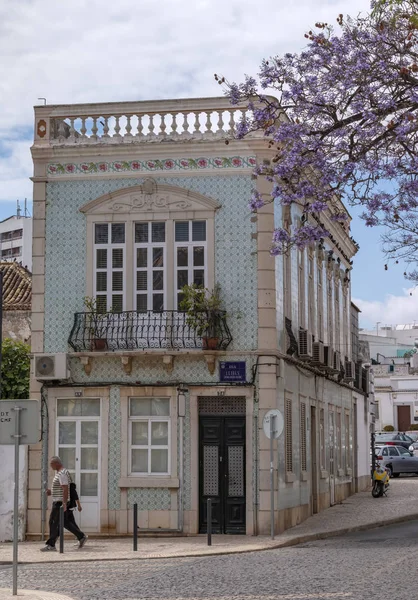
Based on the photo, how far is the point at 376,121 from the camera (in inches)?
604

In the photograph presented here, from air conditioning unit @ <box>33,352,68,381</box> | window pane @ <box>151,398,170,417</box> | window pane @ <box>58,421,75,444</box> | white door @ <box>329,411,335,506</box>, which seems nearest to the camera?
air conditioning unit @ <box>33,352,68,381</box>

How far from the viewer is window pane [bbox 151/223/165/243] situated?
23750 millimetres

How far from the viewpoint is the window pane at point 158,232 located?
77.9 feet

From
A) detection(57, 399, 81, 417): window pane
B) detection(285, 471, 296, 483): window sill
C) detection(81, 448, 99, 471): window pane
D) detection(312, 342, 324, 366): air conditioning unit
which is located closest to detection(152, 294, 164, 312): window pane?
detection(57, 399, 81, 417): window pane

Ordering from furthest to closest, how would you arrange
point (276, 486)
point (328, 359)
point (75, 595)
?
point (328, 359)
point (276, 486)
point (75, 595)

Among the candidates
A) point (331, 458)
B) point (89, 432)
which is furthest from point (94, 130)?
point (331, 458)

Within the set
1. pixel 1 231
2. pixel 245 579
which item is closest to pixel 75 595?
pixel 245 579

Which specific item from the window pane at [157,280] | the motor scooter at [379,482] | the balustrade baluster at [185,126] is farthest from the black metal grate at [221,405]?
the motor scooter at [379,482]

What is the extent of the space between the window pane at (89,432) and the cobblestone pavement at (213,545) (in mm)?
2010

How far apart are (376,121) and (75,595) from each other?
23.7ft

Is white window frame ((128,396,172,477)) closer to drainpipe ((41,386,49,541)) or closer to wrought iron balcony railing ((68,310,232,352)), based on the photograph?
wrought iron balcony railing ((68,310,232,352))

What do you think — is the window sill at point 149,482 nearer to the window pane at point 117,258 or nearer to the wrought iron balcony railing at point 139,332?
the wrought iron balcony railing at point 139,332

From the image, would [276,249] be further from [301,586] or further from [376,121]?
[301,586]

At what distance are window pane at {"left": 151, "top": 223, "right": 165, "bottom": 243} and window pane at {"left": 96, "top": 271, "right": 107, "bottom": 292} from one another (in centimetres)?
127
